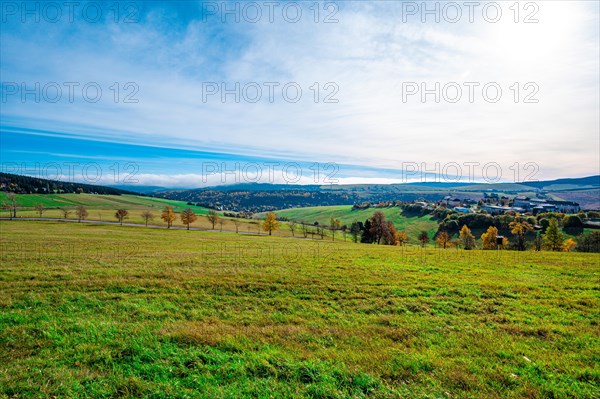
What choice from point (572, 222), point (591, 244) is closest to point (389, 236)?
point (591, 244)

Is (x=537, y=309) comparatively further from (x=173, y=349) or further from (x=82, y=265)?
(x=82, y=265)

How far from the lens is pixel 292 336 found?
8.71 metres

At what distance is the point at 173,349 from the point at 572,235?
6092 inches

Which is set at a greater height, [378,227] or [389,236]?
[378,227]

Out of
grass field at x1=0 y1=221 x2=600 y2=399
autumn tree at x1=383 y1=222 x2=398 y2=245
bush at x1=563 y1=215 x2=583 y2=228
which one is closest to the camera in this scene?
grass field at x1=0 y1=221 x2=600 y2=399

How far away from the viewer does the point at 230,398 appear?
567cm

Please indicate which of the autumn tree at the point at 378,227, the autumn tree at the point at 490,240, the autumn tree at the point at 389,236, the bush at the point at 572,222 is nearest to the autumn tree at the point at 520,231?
the autumn tree at the point at 490,240

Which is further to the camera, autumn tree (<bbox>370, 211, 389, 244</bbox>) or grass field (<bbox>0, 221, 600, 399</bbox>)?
autumn tree (<bbox>370, 211, 389, 244</bbox>)

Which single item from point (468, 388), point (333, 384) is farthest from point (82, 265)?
point (468, 388)

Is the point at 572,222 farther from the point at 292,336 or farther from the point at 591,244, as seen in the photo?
the point at 292,336

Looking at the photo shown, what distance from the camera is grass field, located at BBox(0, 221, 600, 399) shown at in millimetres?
6227

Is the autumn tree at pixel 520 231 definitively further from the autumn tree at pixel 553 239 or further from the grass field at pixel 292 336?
the grass field at pixel 292 336

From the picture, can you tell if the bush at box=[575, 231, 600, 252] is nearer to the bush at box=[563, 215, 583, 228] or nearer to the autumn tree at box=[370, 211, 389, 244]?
the autumn tree at box=[370, 211, 389, 244]

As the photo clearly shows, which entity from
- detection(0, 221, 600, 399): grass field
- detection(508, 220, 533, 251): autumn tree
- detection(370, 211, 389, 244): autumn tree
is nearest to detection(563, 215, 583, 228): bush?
detection(508, 220, 533, 251): autumn tree
